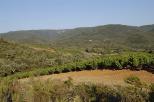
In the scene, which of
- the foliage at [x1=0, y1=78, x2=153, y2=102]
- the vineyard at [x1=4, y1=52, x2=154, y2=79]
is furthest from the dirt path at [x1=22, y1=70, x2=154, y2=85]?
the foliage at [x1=0, y1=78, x2=153, y2=102]

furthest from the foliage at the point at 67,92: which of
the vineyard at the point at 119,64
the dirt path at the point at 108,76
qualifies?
the vineyard at the point at 119,64

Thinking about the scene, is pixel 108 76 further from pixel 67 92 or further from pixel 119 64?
A: pixel 67 92

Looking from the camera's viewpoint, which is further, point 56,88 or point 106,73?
point 106,73

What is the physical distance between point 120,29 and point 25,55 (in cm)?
16371

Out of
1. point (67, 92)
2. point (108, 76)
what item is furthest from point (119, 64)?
point (67, 92)

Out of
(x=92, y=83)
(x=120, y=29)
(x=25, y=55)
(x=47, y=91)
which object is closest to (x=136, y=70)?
(x=92, y=83)

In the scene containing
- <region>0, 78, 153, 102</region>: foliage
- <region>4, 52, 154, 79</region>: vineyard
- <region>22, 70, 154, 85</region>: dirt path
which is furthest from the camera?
<region>4, 52, 154, 79</region>: vineyard

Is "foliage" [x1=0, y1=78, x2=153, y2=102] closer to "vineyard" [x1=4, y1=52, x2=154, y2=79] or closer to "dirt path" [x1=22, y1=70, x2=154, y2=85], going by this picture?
"dirt path" [x1=22, y1=70, x2=154, y2=85]

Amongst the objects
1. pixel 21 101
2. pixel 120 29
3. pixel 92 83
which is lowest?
pixel 120 29

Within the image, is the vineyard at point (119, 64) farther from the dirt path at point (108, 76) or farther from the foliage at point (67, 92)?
the foliage at point (67, 92)

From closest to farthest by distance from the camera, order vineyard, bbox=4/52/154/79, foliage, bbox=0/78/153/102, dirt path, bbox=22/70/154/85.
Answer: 1. foliage, bbox=0/78/153/102
2. dirt path, bbox=22/70/154/85
3. vineyard, bbox=4/52/154/79

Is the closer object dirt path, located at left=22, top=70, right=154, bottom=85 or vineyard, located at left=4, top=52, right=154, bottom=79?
dirt path, located at left=22, top=70, right=154, bottom=85

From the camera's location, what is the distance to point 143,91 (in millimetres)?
11922

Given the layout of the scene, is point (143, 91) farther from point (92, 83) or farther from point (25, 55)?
point (25, 55)
